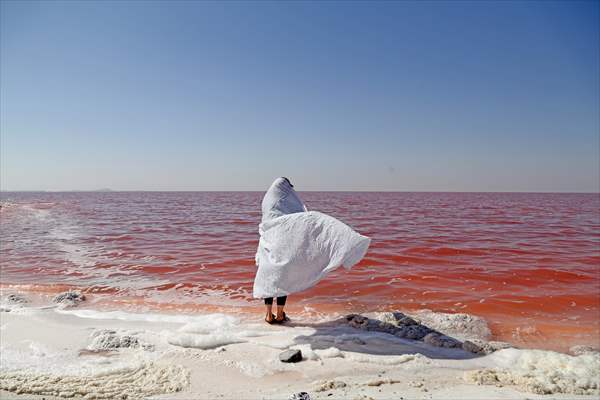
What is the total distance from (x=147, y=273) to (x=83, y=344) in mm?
4598

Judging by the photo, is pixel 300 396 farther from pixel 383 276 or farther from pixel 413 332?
pixel 383 276

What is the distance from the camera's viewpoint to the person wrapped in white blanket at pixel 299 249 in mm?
4129

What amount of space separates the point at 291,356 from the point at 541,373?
246 cm

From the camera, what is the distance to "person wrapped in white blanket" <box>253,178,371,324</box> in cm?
413

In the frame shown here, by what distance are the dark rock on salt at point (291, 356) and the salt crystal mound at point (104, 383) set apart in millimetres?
971

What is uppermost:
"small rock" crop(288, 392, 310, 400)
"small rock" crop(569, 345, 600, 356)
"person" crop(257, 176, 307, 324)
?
"person" crop(257, 176, 307, 324)

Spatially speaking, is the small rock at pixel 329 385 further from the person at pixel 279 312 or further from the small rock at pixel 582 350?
the small rock at pixel 582 350

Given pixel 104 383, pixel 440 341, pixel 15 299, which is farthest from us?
pixel 15 299

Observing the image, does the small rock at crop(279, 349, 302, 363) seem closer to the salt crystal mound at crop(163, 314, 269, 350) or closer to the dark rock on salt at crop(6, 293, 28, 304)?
the salt crystal mound at crop(163, 314, 269, 350)

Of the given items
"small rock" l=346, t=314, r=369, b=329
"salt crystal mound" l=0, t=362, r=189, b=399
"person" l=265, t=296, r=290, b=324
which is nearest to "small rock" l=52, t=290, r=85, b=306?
"salt crystal mound" l=0, t=362, r=189, b=399

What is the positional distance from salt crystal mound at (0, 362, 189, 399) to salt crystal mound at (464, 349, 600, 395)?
2820 mm

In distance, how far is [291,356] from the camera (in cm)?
361

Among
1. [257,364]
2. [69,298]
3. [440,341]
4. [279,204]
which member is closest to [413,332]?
[440,341]

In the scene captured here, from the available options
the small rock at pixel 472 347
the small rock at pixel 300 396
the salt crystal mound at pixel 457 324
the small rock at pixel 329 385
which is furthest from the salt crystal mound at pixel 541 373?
the small rock at pixel 300 396
